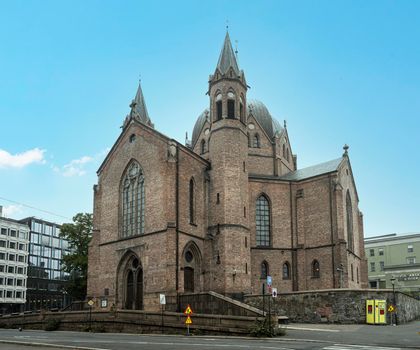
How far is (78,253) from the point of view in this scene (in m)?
56.2

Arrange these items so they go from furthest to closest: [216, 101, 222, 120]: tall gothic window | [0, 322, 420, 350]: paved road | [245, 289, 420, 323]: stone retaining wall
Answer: [216, 101, 222, 120]: tall gothic window < [245, 289, 420, 323]: stone retaining wall < [0, 322, 420, 350]: paved road

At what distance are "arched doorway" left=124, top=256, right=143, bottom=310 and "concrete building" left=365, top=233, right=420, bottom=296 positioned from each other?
54.0 meters

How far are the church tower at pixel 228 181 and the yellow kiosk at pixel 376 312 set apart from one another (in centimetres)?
1051

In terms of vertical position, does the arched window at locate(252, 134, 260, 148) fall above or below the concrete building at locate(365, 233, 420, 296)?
above

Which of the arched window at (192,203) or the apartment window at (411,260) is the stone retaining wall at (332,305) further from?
the apartment window at (411,260)

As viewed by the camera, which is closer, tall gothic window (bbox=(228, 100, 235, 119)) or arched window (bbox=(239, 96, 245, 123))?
tall gothic window (bbox=(228, 100, 235, 119))

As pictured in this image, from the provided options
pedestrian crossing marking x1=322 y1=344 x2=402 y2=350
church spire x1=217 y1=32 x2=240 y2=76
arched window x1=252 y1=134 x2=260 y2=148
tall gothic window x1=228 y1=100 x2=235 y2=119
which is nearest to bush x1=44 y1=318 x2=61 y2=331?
tall gothic window x1=228 y1=100 x2=235 y2=119

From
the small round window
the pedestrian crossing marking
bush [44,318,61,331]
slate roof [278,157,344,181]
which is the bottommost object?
bush [44,318,61,331]

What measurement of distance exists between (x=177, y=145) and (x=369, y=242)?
61511 millimetres

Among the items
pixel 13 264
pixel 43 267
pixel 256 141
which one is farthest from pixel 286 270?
A: pixel 43 267

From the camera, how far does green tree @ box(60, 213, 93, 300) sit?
5550 centimetres

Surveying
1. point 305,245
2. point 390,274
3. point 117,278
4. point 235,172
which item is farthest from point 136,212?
point 390,274

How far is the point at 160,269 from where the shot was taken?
128ft

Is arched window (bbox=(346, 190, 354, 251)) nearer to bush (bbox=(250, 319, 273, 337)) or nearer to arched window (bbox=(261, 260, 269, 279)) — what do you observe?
arched window (bbox=(261, 260, 269, 279))
